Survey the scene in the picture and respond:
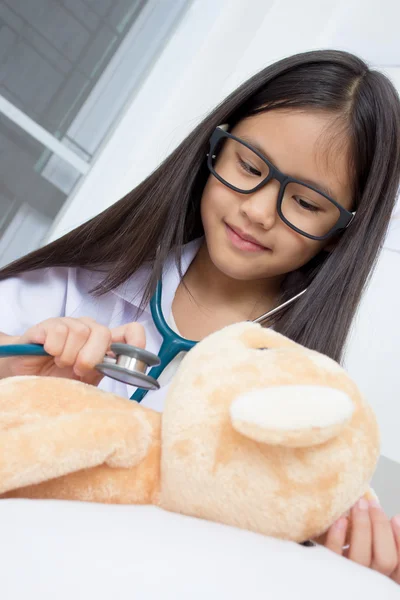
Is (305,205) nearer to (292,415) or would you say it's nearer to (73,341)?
(73,341)

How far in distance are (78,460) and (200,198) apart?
0.71 m

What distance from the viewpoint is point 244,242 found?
0.86 meters

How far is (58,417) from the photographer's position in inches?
13.9

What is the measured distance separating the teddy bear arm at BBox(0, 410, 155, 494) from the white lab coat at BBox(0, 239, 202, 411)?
0.52 meters

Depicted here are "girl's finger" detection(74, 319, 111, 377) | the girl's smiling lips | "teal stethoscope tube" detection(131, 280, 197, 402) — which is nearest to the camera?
"girl's finger" detection(74, 319, 111, 377)

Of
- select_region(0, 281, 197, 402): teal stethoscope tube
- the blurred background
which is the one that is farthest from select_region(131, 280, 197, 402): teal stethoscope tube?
the blurred background

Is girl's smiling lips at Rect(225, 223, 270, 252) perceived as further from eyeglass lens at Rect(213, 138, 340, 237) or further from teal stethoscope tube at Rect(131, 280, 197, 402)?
teal stethoscope tube at Rect(131, 280, 197, 402)

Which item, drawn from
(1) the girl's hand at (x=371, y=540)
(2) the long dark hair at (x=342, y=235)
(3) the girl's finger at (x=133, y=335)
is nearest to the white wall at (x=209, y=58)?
(2) the long dark hair at (x=342, y=235)

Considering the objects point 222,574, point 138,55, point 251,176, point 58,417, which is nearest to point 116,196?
point 138,55

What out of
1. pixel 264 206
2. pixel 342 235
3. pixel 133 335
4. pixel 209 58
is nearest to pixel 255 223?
pixel 264 206

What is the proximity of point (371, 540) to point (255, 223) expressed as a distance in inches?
19.7

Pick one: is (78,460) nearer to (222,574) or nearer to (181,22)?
(222,574)

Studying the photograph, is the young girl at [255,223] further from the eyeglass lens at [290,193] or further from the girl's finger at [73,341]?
the girl's finger at [73,341]

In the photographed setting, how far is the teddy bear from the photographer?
315 mm
